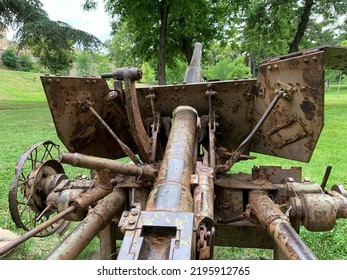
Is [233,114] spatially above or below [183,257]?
above

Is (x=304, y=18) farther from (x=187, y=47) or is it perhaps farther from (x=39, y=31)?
(x=39, y=31)

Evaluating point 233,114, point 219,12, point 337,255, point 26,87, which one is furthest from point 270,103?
point 26,87

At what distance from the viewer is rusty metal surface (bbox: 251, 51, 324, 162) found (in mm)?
2566

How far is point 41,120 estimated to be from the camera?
15438 millimetres

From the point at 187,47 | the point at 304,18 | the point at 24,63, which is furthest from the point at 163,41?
the point at 24,63

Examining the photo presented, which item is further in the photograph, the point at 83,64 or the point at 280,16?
the point at 83,64

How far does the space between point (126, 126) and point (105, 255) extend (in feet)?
3.97

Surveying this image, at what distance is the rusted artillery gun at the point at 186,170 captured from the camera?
1.77 meters

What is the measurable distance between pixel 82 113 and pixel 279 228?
6.47 ft

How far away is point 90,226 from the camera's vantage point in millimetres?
2098

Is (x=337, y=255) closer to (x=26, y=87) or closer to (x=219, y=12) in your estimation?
(x=219, y=12)

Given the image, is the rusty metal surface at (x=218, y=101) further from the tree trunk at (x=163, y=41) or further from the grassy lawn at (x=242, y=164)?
the tree trunk at (x=163, y=41)

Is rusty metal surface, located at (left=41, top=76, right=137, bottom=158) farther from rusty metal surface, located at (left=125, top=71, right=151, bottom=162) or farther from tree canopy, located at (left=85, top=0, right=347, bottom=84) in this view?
tree canopy, located at (left=85, top=0, right=347, bottom=84)

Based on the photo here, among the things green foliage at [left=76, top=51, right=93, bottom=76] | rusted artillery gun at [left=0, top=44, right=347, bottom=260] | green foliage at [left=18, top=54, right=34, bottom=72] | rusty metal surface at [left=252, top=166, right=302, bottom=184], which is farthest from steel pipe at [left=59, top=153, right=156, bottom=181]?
green foliage at [left=18, top=54, right=34, bottom=72]
